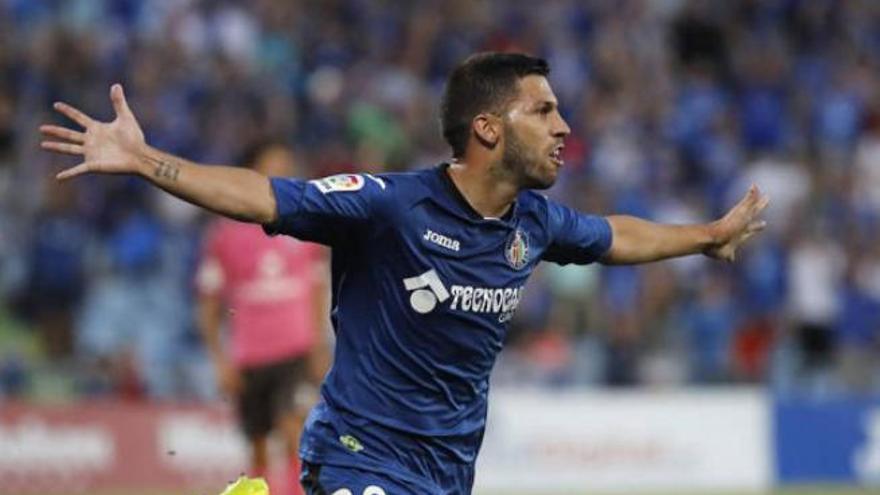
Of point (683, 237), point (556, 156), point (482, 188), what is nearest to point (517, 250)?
point (482, 188)

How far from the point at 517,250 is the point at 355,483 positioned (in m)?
1.02

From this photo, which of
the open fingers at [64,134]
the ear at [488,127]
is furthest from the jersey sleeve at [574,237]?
the open fingers at [64,134]

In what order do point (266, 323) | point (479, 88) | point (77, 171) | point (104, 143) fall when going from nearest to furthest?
point (77, 171) < point (104, 143) < point (479, 88) < point (266, 323)

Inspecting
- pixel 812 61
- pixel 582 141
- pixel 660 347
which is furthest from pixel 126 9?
pixel 812 61

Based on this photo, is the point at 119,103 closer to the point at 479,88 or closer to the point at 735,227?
the point at 479,88

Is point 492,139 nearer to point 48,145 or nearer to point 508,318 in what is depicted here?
point 508,318

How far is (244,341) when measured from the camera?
42.7 ft

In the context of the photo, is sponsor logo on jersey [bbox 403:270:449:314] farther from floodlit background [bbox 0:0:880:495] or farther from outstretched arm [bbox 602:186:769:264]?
floodlit background [bbox 0:0:880:495]

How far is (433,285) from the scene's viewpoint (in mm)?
6918

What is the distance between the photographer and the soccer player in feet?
22.5

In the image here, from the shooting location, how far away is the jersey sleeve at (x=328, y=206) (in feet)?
21.3

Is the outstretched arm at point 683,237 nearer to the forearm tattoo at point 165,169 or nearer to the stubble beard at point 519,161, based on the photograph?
the stubble beard at point 519,161

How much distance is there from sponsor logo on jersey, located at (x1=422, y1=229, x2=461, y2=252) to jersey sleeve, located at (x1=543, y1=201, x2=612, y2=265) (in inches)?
22.8

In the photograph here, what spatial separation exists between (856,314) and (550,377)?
119 inches
